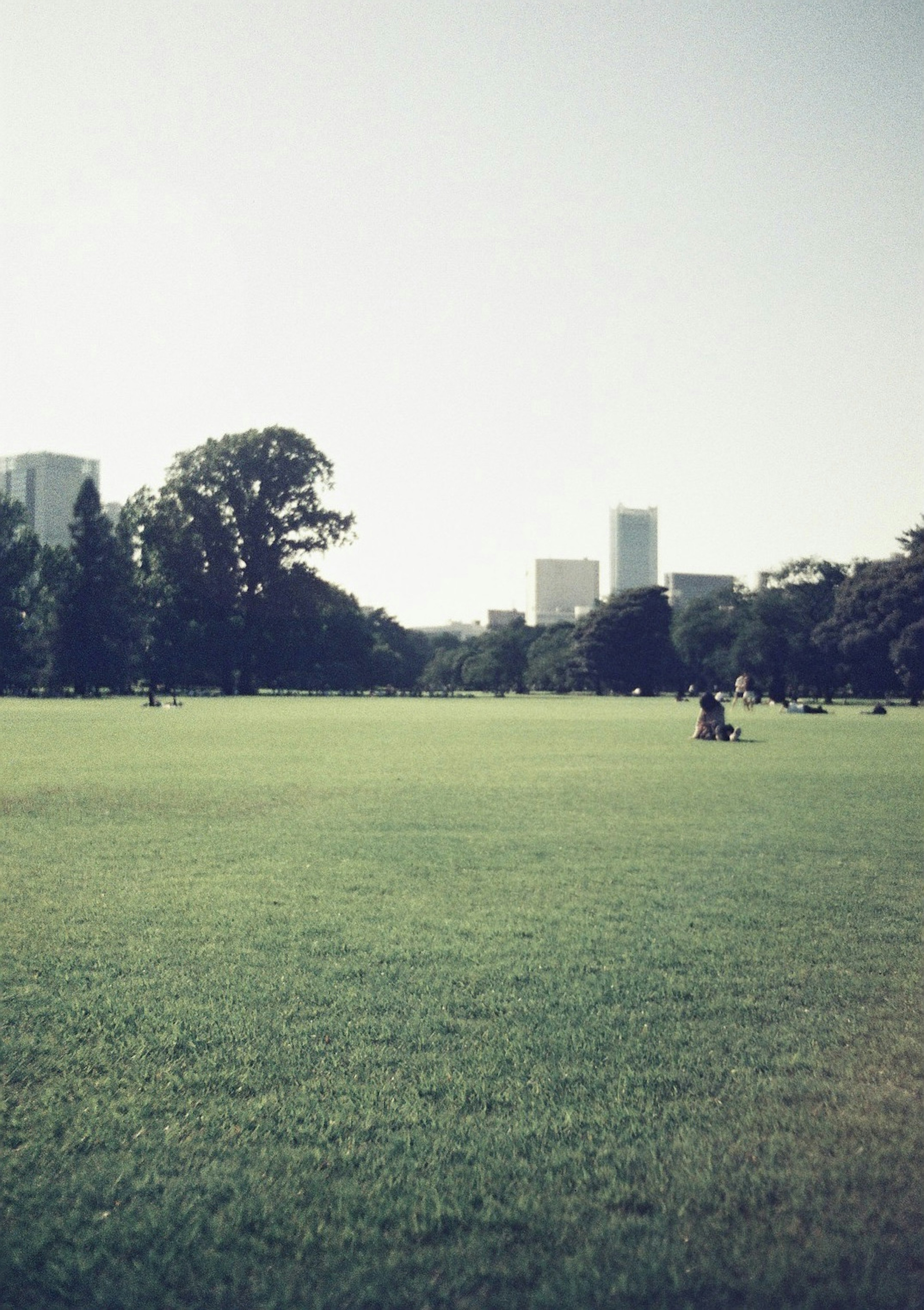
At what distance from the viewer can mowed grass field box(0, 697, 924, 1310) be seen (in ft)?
8.97

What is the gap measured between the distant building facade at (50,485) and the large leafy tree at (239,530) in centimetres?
4047

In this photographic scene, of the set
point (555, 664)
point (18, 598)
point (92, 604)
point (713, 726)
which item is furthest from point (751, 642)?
point (713, 726)

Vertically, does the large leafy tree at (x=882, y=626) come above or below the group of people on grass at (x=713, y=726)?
above

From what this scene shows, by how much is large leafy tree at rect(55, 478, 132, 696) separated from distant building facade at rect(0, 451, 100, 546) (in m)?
31.6

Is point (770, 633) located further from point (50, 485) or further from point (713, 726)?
point (50, 485)

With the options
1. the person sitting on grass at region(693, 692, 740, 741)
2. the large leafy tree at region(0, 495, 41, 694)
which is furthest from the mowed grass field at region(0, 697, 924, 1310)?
the large leafy tree at region(0, 495, 41, 694)

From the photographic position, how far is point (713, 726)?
2669 cm

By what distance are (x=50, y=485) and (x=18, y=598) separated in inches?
1518

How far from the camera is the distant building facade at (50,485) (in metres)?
107

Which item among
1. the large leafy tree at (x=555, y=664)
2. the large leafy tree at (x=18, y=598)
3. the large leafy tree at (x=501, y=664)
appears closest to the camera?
the large leafy tree at (x=18, y=598)

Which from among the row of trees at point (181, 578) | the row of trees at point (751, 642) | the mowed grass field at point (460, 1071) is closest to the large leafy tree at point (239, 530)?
the row of trees at point (181, 578)

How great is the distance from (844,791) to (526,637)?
117m

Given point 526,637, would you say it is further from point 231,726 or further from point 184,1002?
point 184,1002

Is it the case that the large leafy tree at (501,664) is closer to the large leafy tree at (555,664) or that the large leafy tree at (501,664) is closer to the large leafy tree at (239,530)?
the large leafy tree at (555,664)
